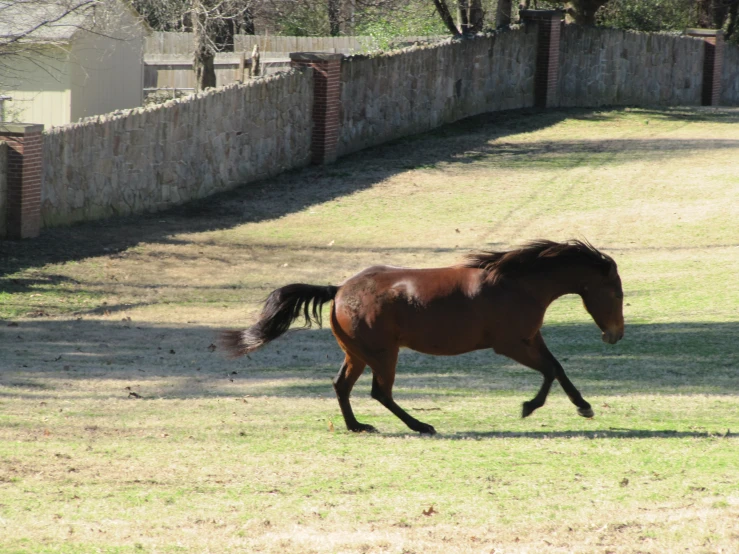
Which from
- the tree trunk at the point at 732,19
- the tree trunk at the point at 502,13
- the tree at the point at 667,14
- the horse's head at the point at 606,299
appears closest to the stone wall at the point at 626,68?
the tree trunk at the point at 502,13

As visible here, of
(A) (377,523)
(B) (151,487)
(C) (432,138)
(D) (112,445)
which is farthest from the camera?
(C) (432,138)

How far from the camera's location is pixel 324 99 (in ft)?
80.5

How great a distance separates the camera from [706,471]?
257 inches

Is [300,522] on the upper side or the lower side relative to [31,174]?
lower

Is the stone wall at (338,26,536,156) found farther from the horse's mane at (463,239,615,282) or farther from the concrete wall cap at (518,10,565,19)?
the horse's mane at (463,239,615,282)

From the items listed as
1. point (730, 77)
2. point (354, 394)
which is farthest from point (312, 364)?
point (730, 77)

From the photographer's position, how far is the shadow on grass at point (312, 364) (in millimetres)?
9906

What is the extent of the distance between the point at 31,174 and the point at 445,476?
505 inches

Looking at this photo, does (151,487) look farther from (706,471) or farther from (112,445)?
(706,471)

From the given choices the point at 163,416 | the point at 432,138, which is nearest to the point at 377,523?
the point at 163,416

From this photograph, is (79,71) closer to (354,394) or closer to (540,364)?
Result: (354,394)

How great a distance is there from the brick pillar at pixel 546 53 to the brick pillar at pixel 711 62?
275 inches

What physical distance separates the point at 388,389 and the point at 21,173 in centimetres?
1139

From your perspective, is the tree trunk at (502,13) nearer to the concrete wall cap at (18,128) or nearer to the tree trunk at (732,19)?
the tree trunk at (732,19)
